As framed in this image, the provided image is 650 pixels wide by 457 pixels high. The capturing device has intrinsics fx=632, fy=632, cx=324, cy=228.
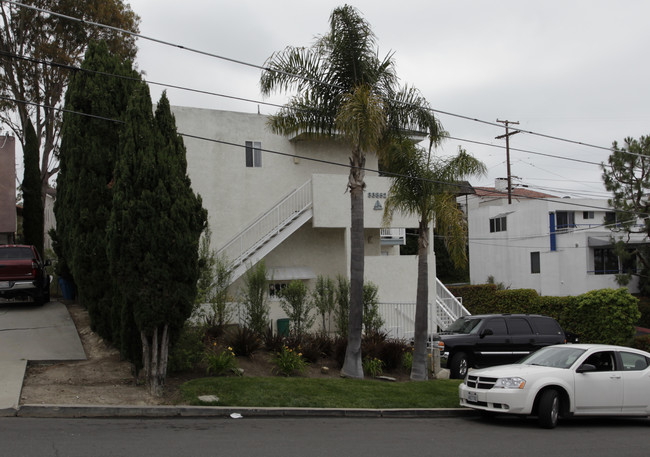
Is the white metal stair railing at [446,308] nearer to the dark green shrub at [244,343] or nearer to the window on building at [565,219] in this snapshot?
the dark green shrub at [244,343]

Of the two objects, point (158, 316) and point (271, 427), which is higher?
point (158, 316)

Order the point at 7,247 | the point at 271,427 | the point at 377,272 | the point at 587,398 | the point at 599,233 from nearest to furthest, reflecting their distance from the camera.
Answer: the point at 271,427
the point at 587,398
the point at 7,247
the point at 377,272
the point at 599,233

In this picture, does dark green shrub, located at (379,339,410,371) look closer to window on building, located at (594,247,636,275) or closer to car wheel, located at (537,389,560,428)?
car wheel, located at (537,389,560,428)

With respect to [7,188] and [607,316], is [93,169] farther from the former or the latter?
[607,316]

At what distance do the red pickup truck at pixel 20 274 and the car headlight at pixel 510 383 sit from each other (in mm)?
14540

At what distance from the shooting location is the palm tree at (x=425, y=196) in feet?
52.5

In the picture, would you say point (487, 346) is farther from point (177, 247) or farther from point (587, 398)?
point (177, 247)

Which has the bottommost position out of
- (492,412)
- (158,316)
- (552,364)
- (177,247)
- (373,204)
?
(492,412)

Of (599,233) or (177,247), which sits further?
(599,233)

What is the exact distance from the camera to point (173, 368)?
43.0ft

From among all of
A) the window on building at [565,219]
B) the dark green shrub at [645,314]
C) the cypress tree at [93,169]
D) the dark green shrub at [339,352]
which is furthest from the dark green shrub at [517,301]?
the cypress tree at [93,169]

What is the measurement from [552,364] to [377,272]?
9999mm

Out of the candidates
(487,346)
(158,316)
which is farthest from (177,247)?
(487,346)

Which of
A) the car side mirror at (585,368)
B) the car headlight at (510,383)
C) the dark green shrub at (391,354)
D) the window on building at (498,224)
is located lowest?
the dark green shrub at (391,354)
